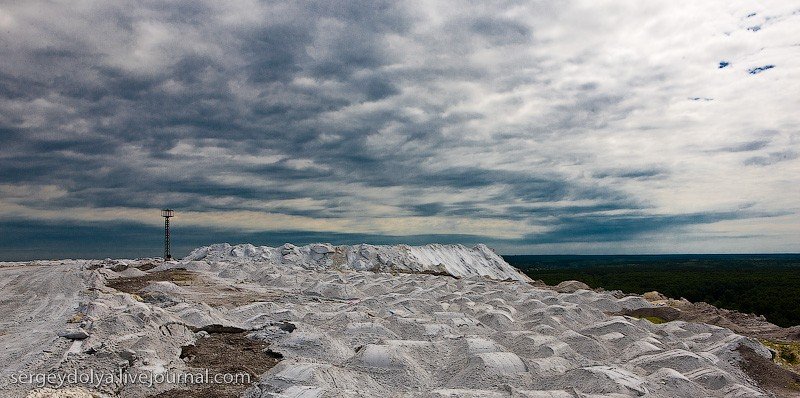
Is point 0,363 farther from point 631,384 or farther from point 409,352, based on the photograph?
point 631,384

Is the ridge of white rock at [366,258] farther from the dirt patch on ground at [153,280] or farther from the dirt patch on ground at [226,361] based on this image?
the dirt patch on ground at [226,361]

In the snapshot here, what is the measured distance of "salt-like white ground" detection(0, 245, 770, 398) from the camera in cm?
714

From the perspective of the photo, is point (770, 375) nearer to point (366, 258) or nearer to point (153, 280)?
point (153, 280)

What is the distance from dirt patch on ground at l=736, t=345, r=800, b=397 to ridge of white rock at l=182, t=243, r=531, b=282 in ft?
72.2

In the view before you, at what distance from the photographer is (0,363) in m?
7.43

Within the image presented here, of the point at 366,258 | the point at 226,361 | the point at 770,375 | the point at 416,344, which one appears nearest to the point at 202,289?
the point at 226,361

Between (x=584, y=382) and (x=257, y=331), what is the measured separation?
6.16 m

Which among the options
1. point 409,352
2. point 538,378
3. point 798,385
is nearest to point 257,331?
point 409,352

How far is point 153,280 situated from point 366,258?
14.7 metres

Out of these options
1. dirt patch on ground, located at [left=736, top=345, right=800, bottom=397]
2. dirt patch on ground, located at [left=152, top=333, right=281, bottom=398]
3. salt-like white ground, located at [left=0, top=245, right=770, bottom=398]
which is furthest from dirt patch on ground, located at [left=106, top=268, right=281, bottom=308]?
dirt patch on ground, located at [left=736, top=345, right=800, bottom=397]

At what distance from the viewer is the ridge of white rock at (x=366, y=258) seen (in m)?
31.5

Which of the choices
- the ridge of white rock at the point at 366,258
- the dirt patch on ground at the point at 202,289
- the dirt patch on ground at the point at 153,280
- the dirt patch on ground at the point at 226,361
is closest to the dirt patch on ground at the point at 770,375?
the dirt patch on ground at the point at 226,361

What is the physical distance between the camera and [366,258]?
32.7 meters

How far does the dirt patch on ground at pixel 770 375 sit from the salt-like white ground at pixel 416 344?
233 mm
